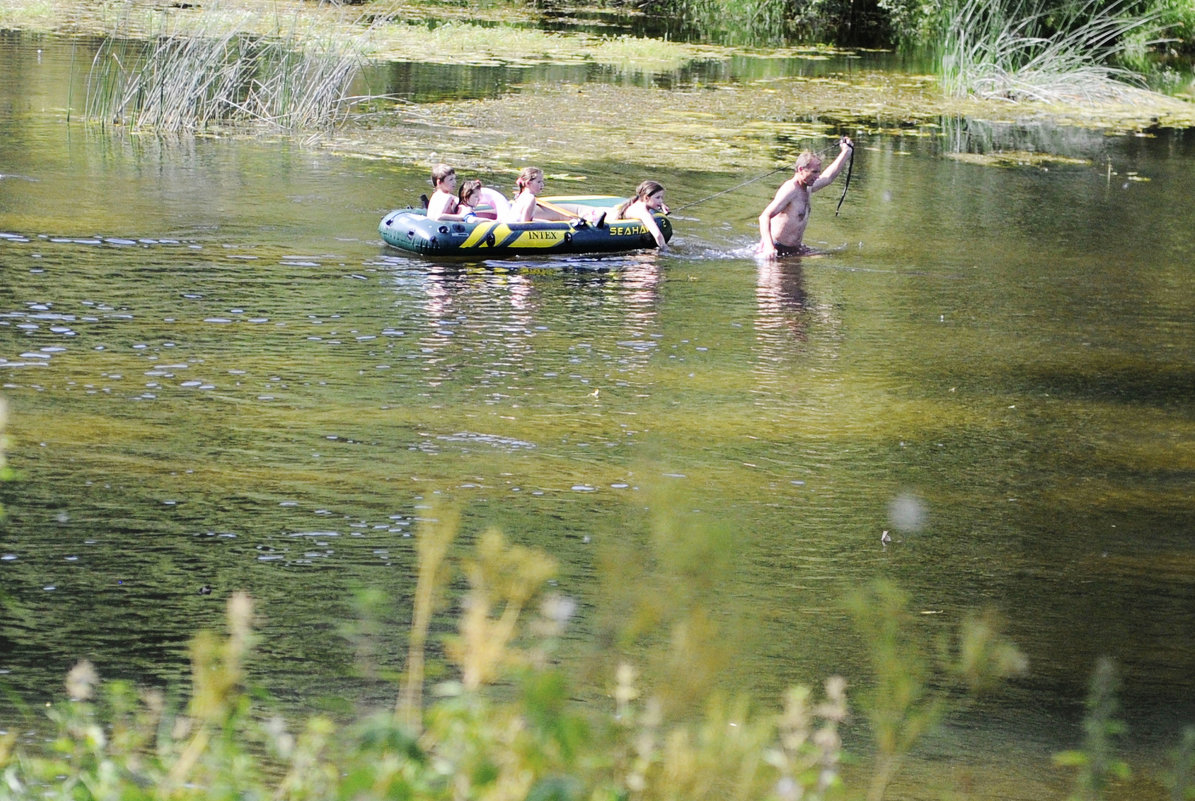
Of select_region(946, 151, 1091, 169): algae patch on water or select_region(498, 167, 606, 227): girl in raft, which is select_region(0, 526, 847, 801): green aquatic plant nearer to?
select_region(498, 167, 606, 227): girl in raft

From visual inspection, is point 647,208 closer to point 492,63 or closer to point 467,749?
point 467,749

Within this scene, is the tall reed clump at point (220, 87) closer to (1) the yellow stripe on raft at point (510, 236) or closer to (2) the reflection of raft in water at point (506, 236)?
(2) the reflection of raft in water at point (506, 236)

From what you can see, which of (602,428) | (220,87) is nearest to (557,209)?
(220,87)

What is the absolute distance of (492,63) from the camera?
2306 centimetres

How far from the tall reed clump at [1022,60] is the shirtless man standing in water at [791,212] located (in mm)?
10754

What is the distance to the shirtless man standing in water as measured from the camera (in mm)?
12328

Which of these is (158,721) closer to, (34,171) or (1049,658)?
(1049,658)

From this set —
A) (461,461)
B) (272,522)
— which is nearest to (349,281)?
(461,461)

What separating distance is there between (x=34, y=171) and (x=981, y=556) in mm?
9732

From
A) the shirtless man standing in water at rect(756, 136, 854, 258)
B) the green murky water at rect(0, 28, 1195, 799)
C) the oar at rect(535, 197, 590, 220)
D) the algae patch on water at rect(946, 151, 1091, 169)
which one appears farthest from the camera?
the algae patch on water at rect(946, 151, 1091, 169)

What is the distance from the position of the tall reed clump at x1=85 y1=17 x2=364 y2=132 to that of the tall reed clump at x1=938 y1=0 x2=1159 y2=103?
1014 cm

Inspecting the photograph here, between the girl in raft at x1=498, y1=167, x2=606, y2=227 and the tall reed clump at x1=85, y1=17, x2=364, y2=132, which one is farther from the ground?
the tall reed clump at x1=85, y1=17, x2=364, y2=132

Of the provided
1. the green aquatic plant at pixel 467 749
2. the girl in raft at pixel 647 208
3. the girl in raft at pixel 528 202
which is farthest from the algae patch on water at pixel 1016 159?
the green aquatic plant at pixel 467 749

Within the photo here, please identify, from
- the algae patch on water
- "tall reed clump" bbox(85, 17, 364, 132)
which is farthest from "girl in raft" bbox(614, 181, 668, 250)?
the algae patch on water
